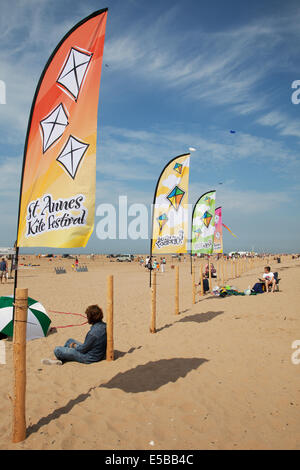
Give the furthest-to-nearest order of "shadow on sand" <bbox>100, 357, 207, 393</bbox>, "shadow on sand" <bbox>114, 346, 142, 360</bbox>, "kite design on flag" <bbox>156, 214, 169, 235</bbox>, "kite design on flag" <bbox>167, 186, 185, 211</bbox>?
"kite design on flag" <bbox>167, 186, 185, 211</bbox> → "kite design on flag" <bbox>156, 214, 169, 235</bbox> → "shadow on sand" <bbox>114, 346, 142, 360</bbox> → "shadow on sand" <bbox>100, 357, 207, 393</bbox>

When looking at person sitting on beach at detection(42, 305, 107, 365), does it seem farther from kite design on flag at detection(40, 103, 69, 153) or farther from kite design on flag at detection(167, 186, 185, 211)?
kite design on flag at detection(167, 186, 185, 211)

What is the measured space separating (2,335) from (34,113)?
5308mm

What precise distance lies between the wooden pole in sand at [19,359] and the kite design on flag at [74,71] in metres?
2.30

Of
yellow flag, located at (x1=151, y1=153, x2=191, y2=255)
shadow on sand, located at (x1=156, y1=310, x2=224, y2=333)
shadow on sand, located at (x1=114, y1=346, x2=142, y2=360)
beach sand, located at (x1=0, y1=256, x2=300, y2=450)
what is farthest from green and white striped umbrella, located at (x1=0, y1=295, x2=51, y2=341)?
yellow flag, located at (x1=151, y1=153, x2=191, y2=255)

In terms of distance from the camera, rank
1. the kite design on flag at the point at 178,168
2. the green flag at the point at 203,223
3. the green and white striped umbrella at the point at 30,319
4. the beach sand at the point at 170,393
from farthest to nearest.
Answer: the green flag at the point at 203,223 < the kite design on flag at the point at 178,168 < the green and white striped umbrella at the point at 30,319 < the beach sand at the point at 170,393

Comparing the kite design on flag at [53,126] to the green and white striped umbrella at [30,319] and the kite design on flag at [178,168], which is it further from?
the kite design on flag at [178,168]

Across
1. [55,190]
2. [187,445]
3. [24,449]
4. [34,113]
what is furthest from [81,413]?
[34,113]

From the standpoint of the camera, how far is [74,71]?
11.3 feet

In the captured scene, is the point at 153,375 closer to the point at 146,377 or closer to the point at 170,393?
the point at 146,377

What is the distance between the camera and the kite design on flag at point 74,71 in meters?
3.41

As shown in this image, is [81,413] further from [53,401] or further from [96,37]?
[96,37]

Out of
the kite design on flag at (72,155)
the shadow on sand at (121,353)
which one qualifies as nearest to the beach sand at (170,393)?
the shadow on sand at (121,353)

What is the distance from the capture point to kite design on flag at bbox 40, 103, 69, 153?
3.33 m

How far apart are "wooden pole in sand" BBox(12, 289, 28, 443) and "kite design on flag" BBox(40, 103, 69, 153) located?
1.64m
